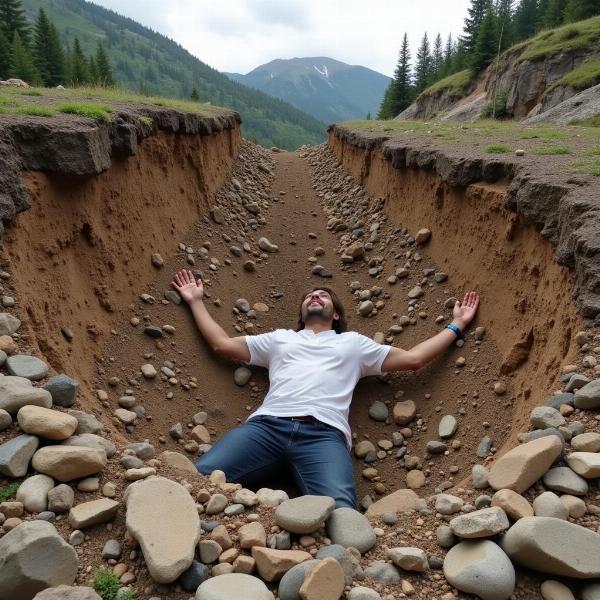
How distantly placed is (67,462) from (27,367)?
93 centimetres

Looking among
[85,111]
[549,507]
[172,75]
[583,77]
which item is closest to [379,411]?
[549,507]

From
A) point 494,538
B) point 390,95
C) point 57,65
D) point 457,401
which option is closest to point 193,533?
point 494,538

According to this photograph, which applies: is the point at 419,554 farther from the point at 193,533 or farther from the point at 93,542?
the point at 93,542

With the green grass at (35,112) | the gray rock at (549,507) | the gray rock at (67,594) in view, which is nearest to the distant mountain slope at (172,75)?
the green grass at (35,112)

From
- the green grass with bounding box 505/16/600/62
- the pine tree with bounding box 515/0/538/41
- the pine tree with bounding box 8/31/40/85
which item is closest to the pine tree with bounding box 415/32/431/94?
the pine tree with bounding box 515/0/538/41

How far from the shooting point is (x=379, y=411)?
5051mm

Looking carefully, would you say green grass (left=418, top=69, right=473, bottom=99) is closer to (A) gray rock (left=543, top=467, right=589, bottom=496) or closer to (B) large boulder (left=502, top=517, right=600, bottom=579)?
(A) gray rock (left=543, top=467, right=589, bottom=496)

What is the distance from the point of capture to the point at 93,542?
2438 mm

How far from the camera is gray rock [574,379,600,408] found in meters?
2.95

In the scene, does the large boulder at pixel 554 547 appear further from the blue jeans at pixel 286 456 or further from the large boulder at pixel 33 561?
the large boulder at pixel 33 561

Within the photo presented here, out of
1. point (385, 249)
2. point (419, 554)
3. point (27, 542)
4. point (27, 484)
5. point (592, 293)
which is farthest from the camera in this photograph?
point (385, 249)

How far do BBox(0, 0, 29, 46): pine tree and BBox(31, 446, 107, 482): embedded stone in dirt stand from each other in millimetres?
47934

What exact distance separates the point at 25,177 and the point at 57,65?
1691 inches

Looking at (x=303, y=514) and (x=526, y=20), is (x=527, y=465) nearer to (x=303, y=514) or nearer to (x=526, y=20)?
(x=303, y=514)
